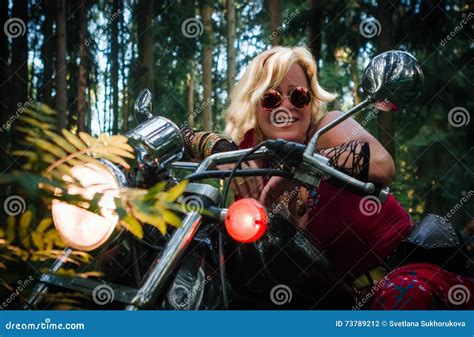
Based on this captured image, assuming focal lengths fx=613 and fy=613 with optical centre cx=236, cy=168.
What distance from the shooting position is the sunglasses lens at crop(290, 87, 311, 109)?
181 centimetres

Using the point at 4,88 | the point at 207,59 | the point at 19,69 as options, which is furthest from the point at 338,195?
the point at 207,59

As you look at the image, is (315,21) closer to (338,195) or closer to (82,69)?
(82,69)

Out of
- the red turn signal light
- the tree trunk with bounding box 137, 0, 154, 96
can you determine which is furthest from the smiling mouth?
the tree trunk with bounding box 137, 0, 154, 96

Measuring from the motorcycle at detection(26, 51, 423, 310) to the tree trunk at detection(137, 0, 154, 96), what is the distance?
6312 millimetres

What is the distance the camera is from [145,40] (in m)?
8.16

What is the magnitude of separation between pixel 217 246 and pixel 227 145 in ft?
1.28

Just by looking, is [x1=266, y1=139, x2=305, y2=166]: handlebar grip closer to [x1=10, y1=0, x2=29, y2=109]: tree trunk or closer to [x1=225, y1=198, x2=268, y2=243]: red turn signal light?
[x1=225, y1=198, x2=268, y2=243]: red turn signal light

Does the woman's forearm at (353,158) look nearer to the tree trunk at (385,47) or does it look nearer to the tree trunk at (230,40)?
the tree trunk at (385,47)

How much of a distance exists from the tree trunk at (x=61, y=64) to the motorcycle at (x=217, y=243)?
15.3ft

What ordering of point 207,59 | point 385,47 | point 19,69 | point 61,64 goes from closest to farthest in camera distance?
point 19,69, point 385,47, point 61,64, point 207,59

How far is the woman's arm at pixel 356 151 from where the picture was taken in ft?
4.56

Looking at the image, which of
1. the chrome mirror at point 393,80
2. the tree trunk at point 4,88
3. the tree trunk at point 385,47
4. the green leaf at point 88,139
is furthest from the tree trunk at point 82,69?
the green leaf at point 88,139

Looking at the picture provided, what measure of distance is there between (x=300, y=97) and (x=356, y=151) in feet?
1.58
